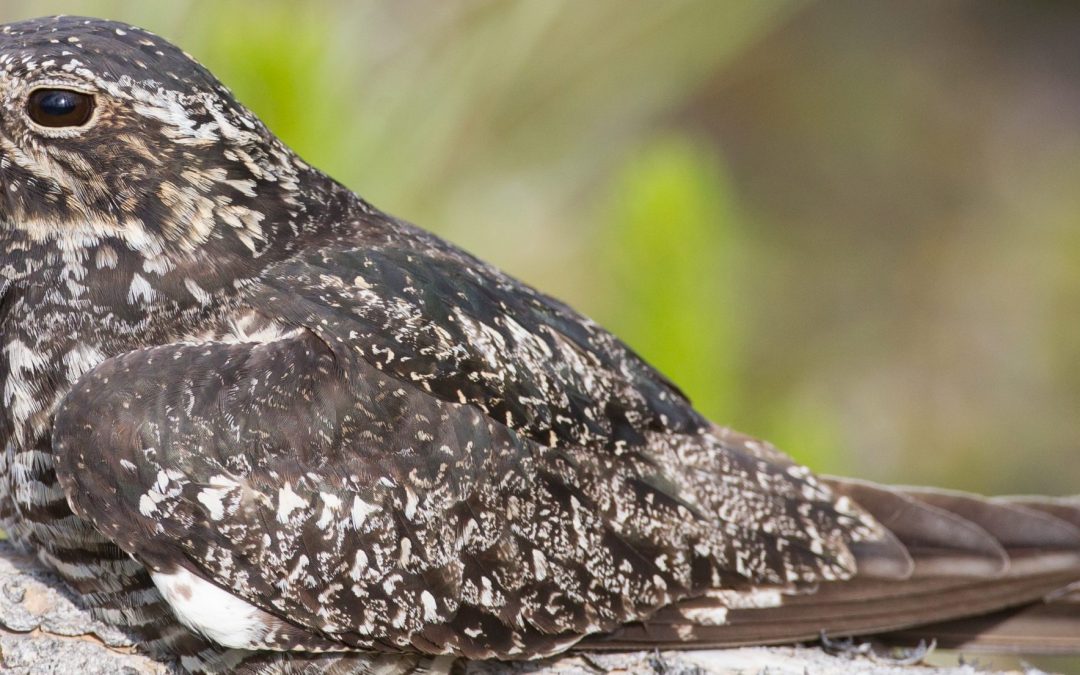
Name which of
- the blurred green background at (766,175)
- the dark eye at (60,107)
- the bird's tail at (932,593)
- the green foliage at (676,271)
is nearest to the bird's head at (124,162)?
the dark eye at (60,107)

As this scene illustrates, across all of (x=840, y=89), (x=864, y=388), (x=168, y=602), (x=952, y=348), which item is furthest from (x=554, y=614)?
(x=840, y=89)

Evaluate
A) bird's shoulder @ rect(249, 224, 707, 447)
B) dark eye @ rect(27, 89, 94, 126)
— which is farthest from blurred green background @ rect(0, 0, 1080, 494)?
dark eye @ rect(27, 89, 94, 126)

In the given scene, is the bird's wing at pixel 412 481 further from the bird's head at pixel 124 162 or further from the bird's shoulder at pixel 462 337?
the bird's head at pixel 124 162

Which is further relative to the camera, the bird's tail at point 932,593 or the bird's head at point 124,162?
the bird's tail at point 932,593

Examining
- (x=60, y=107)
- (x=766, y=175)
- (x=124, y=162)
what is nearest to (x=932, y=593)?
(x=124, y=162)

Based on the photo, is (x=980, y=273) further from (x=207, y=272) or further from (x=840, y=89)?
(x=207, y=272)

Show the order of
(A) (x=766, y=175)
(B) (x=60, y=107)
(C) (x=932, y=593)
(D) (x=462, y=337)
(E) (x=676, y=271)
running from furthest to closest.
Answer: (A) (x=766, y=175), (E) (x=676, y=271), (C) (x=932, y=593), (D) (x=462, y=337), (B) (x=60, y=107)

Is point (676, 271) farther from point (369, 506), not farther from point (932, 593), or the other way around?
point (369, 506)
